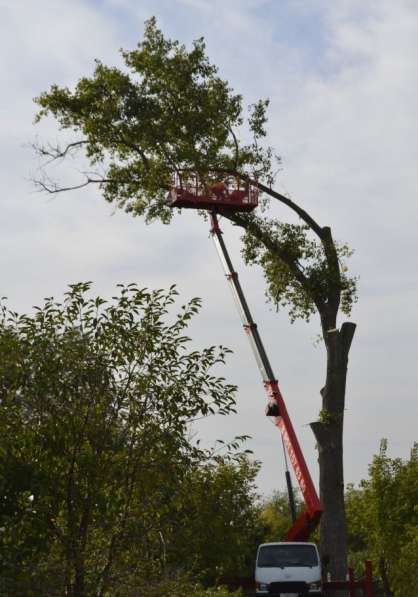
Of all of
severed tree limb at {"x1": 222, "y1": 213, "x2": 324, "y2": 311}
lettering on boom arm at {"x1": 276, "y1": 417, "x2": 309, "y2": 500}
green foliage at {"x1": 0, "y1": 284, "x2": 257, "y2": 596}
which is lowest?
green foliage at {"x1": 0, "y1": 284, "x2": 257, "y2": 596}

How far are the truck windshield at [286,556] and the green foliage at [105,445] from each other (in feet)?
44.6

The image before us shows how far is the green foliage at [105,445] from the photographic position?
13336mm

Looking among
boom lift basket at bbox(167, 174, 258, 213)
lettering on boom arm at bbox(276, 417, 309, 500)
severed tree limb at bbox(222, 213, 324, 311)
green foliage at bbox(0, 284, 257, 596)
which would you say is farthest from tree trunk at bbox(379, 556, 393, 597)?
green foliage at bbox(0, 284, 257, 596)

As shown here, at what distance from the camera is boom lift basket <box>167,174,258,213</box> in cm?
3475

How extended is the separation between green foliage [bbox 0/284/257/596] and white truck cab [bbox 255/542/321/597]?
13152 millimetres

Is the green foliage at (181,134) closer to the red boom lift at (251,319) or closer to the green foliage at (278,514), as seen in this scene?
the red boom lift at (251,319)

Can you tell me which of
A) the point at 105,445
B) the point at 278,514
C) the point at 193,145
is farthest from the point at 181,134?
the point at 278,514

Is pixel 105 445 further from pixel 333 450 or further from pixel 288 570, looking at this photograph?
pixel 333 450

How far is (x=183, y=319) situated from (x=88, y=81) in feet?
73.1

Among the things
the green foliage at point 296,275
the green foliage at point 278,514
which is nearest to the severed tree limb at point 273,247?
the green foliage at point 296,275

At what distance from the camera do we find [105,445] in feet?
45.1

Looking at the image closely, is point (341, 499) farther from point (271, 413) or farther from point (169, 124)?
point (169, 124)

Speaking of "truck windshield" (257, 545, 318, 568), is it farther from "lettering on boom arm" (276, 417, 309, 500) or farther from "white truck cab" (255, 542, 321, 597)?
"lettering on boom arm" (276, 417, 309, 500)

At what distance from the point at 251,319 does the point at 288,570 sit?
27.8 feet
